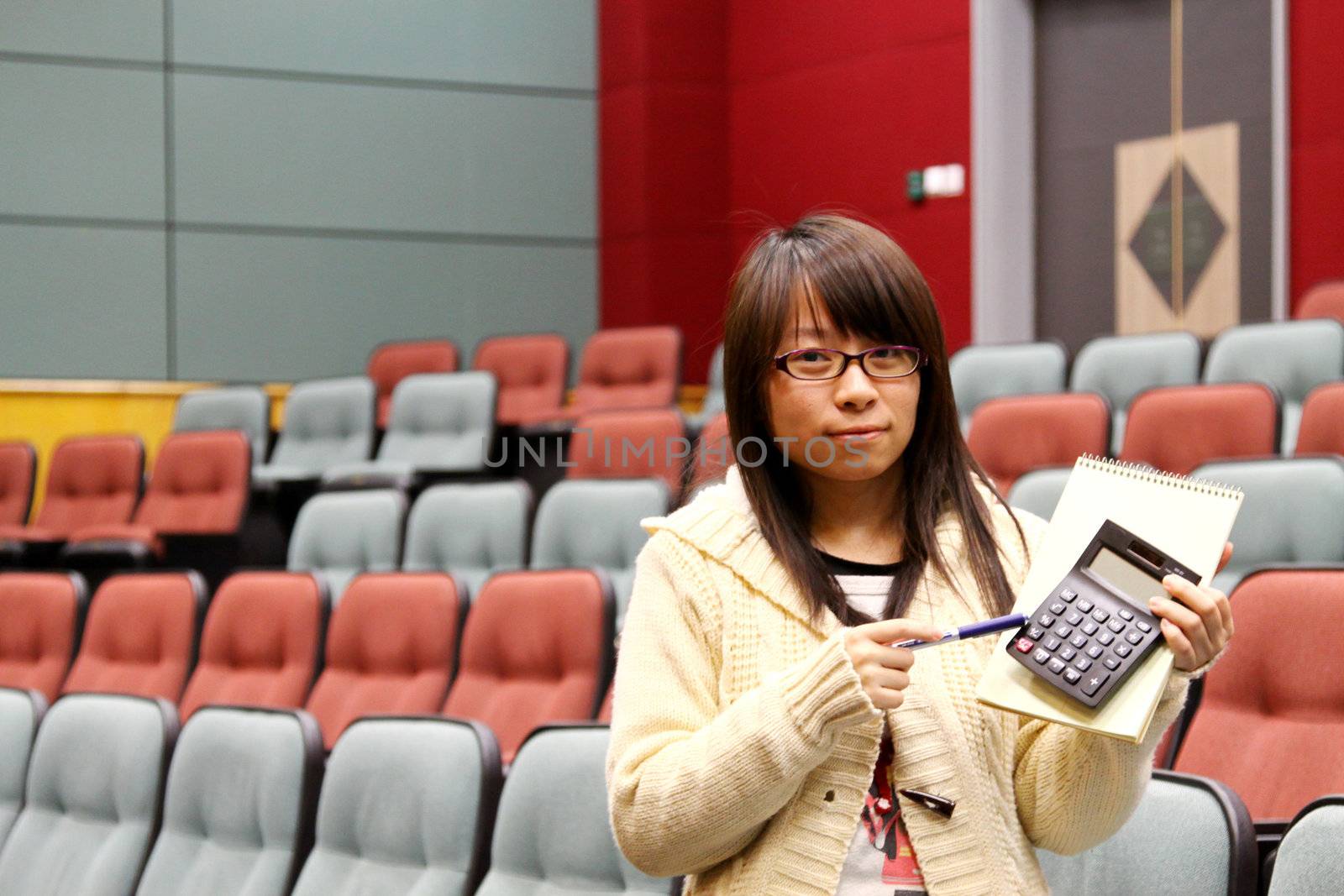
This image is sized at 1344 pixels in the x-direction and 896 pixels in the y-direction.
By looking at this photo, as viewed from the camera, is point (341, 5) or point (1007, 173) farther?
point (341, 5)

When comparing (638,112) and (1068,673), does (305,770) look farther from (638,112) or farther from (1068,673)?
(638,112)

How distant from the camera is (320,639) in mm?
1273

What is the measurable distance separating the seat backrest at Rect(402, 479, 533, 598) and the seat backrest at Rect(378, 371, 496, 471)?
15.9 inches

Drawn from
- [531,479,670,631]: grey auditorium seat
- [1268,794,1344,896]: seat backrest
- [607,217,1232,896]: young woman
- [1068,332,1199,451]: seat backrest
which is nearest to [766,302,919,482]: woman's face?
[607,217,1232,896]: young woman

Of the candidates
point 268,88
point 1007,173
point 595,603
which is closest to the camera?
point 595,603

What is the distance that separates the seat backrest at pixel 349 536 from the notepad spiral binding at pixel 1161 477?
1158 mm

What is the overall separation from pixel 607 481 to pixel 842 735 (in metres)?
1.00

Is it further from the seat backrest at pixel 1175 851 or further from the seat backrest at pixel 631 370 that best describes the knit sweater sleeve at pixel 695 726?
the seat backrest at pixel 631 370

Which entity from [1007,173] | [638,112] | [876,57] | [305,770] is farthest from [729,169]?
[305,770]

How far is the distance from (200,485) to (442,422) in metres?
0.31

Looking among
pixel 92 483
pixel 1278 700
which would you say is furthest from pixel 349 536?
pixel 1278 700

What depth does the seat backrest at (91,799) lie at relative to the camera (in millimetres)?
903

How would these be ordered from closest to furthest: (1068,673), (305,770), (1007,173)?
(1068,673)
(305,770)
(1007,173)

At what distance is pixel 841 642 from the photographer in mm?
373
